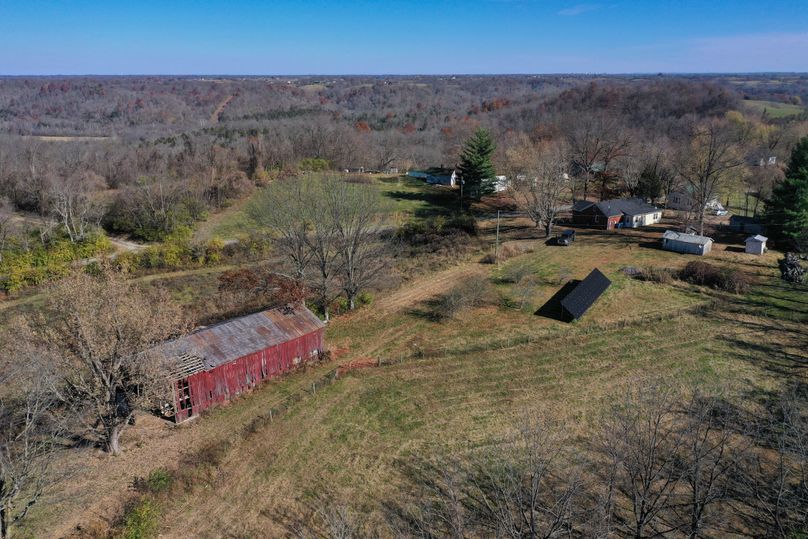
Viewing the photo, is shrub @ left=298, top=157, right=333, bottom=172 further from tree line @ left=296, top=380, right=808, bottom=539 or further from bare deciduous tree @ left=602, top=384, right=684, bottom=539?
bare deciduous tree @ left=602, top=384, right=684, bottom=539

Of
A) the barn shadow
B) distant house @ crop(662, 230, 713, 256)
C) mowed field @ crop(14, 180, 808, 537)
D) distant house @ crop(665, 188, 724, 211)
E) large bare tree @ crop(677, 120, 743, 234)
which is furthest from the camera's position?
distant house @ crop(665, 188, 724, 211)

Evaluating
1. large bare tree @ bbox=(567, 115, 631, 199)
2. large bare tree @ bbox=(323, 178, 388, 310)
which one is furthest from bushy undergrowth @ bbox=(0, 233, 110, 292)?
large bare tree @ bbox=(567, 115, 631, 199)

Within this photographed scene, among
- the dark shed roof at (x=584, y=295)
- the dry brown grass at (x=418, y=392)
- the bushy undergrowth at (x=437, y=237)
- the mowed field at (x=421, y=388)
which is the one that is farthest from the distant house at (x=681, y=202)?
the dark shed roof at (x=584, y=295)

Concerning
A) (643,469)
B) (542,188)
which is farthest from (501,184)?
(643,469)

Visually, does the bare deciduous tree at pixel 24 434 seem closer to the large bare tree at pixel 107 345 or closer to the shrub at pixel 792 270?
the large bare tree at pixel 107 345

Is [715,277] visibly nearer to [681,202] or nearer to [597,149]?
[681,202]

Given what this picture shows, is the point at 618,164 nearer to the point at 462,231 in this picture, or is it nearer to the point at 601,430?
the point at 462,231
